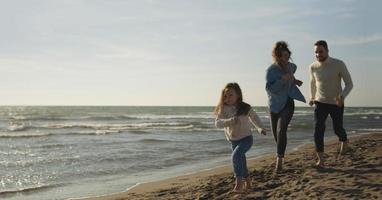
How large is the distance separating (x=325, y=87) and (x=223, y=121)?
67.3 inches

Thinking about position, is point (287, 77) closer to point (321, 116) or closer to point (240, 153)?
point (321, 116)

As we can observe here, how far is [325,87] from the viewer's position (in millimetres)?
6516

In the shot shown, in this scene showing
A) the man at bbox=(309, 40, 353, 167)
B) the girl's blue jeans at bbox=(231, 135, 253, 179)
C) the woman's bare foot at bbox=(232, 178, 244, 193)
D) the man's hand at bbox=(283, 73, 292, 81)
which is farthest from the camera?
the man at bbox=(309, 40, 353, 167)

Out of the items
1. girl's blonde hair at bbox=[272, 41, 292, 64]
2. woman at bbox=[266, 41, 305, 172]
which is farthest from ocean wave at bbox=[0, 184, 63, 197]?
girl's blonde hair at bbox=[272, 41, 292, 64]

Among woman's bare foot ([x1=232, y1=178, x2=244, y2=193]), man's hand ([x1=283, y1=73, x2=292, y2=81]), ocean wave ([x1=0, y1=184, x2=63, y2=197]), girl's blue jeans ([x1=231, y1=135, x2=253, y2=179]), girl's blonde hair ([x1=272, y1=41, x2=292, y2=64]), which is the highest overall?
girl's blonde hair ([x1=272, y1=41, x2=292, y2=64])

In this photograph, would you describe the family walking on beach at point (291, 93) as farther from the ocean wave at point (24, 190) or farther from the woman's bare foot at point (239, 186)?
the ocean wave at point (24, 190)

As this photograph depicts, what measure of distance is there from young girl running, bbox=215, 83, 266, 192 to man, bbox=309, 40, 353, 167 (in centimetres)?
127

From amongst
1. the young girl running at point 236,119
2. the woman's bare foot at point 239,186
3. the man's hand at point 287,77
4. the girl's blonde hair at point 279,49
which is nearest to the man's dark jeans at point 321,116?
the man's hand at point 287,77

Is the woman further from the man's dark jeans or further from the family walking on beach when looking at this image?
the man's dark jeans

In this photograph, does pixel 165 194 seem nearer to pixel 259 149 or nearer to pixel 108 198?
pixel 108 198

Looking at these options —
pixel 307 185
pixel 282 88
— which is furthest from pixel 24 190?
pixel 307 185

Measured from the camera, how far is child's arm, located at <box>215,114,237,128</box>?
567 centimetres

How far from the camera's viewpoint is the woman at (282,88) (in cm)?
633

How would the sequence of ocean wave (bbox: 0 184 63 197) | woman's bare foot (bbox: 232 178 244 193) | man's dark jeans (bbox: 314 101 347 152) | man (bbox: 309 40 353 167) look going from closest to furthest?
woman's bare foot (bbox: 232 178 244 193)
man (bbox: 309 40 353 167)
man's dark jeans (bbox: 314 101 347 152)
ocean wave (bbox: 0 184 63 197)
